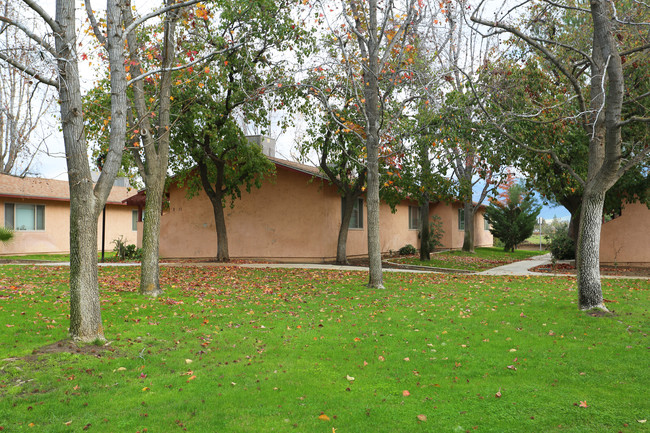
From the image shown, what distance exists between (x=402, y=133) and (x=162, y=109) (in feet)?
21.4

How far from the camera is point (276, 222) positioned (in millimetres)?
20891

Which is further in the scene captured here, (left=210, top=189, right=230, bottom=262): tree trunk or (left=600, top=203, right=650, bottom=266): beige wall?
Result: (left=210, top=189, right=230, bottom=262): tree trunk

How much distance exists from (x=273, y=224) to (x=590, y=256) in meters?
14.6

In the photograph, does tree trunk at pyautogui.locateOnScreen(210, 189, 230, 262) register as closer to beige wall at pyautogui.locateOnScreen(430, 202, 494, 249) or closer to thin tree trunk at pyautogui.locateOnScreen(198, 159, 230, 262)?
thin tree trunk at pyautogui.locateOnScreen(198, 159, 230, 262)

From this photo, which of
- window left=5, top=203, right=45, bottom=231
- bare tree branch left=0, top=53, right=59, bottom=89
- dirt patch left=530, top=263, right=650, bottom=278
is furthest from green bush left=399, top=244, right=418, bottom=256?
bare tree branch left=0, top=53, right=59, bottom=89

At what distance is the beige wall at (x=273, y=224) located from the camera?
2016 centimetres

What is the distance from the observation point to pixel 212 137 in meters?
16.8

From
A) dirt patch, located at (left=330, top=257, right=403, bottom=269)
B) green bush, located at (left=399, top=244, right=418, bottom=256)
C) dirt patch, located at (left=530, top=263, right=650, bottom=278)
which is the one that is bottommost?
dirt patch, located at (left=530, top=263, right=650, bottom=278)

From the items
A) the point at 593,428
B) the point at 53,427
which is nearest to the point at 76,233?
the point at 53,427

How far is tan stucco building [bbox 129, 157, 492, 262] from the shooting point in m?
20.1

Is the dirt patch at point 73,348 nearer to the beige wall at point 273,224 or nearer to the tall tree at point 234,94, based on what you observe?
the tall tree at point 234,94

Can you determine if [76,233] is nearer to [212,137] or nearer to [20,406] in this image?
[20,406]

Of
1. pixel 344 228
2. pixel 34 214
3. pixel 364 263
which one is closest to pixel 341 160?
pixel 344 228

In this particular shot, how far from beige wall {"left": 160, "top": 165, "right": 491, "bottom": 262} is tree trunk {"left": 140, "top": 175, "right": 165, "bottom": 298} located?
32.5 feet
